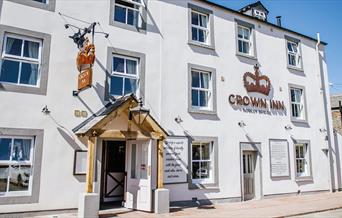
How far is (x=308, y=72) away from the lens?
1708 cm

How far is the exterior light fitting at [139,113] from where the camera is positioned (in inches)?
393

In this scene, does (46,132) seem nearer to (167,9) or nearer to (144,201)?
(144,201)

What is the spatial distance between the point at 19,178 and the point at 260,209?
8.36 m

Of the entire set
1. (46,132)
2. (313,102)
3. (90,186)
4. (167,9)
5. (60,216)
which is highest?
(167,9)

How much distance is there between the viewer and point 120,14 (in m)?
11.6

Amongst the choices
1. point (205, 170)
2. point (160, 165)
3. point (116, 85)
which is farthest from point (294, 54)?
point (160, 165)

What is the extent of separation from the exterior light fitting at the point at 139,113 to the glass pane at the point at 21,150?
3335 mm

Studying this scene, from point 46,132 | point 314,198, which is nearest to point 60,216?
point 46,132

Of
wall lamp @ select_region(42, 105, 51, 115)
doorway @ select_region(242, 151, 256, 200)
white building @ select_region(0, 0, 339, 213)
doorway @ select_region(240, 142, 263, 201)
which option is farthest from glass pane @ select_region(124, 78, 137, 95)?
doorway @ select_region(242, 151, 256, 200)

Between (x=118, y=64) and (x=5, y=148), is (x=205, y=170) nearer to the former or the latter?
(x=118, y=64)

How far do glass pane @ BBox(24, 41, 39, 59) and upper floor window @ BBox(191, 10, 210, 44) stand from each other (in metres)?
6.57

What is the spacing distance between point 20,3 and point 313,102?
15.2 m

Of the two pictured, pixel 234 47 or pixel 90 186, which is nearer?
pixel 90 186

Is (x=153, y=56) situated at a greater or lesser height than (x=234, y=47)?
lesser
